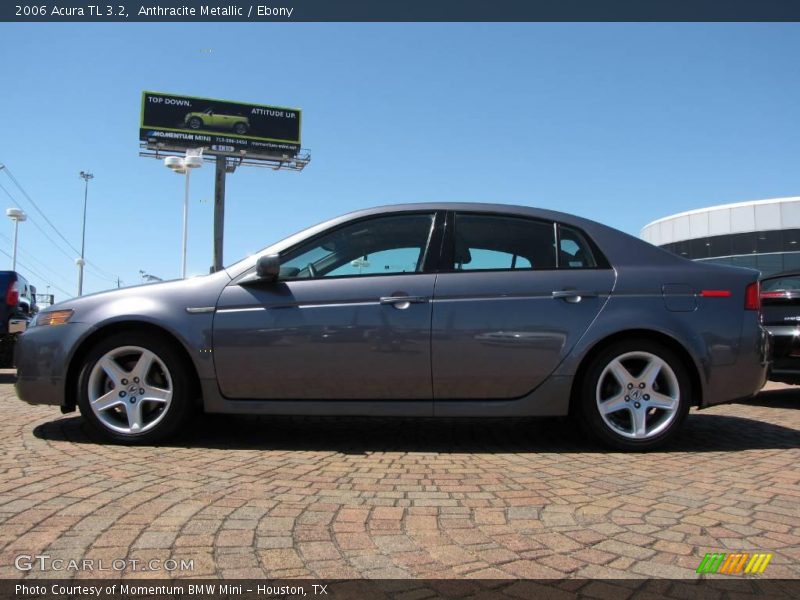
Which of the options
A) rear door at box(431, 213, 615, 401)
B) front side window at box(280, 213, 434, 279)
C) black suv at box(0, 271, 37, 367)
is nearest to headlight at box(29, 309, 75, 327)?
front side window at box(280, 213, 434, 279)

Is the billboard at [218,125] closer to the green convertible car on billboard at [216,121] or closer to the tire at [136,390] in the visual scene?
the green convertible car on billboard at [216,121]

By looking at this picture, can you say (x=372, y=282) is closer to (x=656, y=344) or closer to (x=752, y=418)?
(x=656, y=344)

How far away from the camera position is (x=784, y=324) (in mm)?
5906

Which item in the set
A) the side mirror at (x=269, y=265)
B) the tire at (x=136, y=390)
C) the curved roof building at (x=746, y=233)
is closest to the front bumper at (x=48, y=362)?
the tire at (x=136, y=390)

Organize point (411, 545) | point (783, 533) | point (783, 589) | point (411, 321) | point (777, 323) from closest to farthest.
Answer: point (783, 589), point (411, 545), point (783, 533), point (411, 321), point (777, 323)

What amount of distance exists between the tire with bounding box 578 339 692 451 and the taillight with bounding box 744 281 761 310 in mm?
607

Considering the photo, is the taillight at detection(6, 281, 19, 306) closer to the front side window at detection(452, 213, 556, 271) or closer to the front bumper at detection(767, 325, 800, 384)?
the front side window at detection(452, 213, 556, 271)

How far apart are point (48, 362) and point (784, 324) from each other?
6.36 meters

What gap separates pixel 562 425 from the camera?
183 inches

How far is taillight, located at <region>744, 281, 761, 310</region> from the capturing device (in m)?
3.88

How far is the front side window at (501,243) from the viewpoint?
3.94 metres

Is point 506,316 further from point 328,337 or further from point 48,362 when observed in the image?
point 48,362

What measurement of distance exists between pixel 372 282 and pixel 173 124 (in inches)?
1828

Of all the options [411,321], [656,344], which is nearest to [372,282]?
[411,321]
